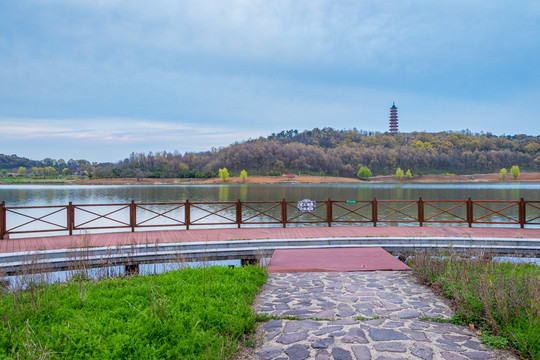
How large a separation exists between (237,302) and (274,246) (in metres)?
4.56

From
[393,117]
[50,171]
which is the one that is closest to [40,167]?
[50,171]

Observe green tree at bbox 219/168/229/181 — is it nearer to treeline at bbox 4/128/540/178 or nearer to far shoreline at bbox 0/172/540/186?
far shoreline at bbox 0/172/540/186

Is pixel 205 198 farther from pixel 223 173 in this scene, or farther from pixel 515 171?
pixel 515 171

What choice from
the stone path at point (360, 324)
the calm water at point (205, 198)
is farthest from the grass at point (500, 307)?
the calm water at point (205, 198)

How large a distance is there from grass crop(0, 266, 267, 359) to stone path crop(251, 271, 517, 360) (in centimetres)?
41

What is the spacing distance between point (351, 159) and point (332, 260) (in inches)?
4213

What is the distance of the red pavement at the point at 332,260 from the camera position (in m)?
6.77

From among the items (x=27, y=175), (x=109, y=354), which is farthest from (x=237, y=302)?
(x=27, y=175)

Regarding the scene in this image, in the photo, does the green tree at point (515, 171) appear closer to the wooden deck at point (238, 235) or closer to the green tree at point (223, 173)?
the green tree at point (223, 173)

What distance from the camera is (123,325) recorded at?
3.63m

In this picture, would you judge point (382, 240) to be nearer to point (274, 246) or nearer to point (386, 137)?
point (274, 246)

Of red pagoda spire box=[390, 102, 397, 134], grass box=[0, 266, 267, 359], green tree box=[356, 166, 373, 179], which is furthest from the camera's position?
red pagoda spire box=[390, 102, 397, 134]

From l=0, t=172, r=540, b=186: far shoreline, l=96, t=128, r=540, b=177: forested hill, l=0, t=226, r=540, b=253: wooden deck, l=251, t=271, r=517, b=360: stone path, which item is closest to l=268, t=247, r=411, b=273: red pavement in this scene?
l=251, t=271, r=517, b=360: stone path

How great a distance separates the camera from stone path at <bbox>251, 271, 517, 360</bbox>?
3320 mm
